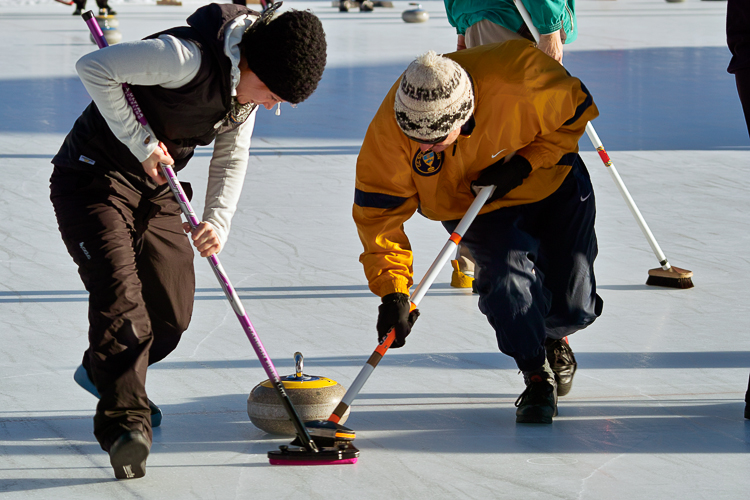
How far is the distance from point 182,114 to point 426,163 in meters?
0.67

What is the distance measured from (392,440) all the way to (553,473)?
0.47 meters

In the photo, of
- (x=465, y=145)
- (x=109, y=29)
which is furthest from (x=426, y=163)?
(x=109, y=29)

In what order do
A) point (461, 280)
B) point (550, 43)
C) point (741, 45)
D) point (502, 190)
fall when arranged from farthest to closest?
1. point (461, 280)
2. point (550, 43)
3. point (741, 45)
4. point (502, 190)

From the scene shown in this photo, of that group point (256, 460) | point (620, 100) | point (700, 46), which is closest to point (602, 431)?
point (256, 460)

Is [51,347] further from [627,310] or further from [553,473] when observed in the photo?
[627,310]

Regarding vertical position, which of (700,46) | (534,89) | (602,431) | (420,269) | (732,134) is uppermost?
(534,89)

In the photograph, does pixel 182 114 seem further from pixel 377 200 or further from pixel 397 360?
pixel 397 360

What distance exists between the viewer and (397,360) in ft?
10.7

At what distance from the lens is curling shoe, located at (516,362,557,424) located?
271cm

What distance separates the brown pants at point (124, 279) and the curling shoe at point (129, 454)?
2cm

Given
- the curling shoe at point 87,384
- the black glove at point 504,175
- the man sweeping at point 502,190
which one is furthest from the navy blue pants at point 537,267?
the curling shoe at point 87,384

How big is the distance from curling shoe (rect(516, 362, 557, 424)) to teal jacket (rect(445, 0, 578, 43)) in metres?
1.56

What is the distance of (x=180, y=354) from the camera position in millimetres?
3305

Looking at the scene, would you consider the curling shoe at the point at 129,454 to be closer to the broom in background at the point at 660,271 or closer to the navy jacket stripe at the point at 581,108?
the navy jacket stripe at the point at 581,108
